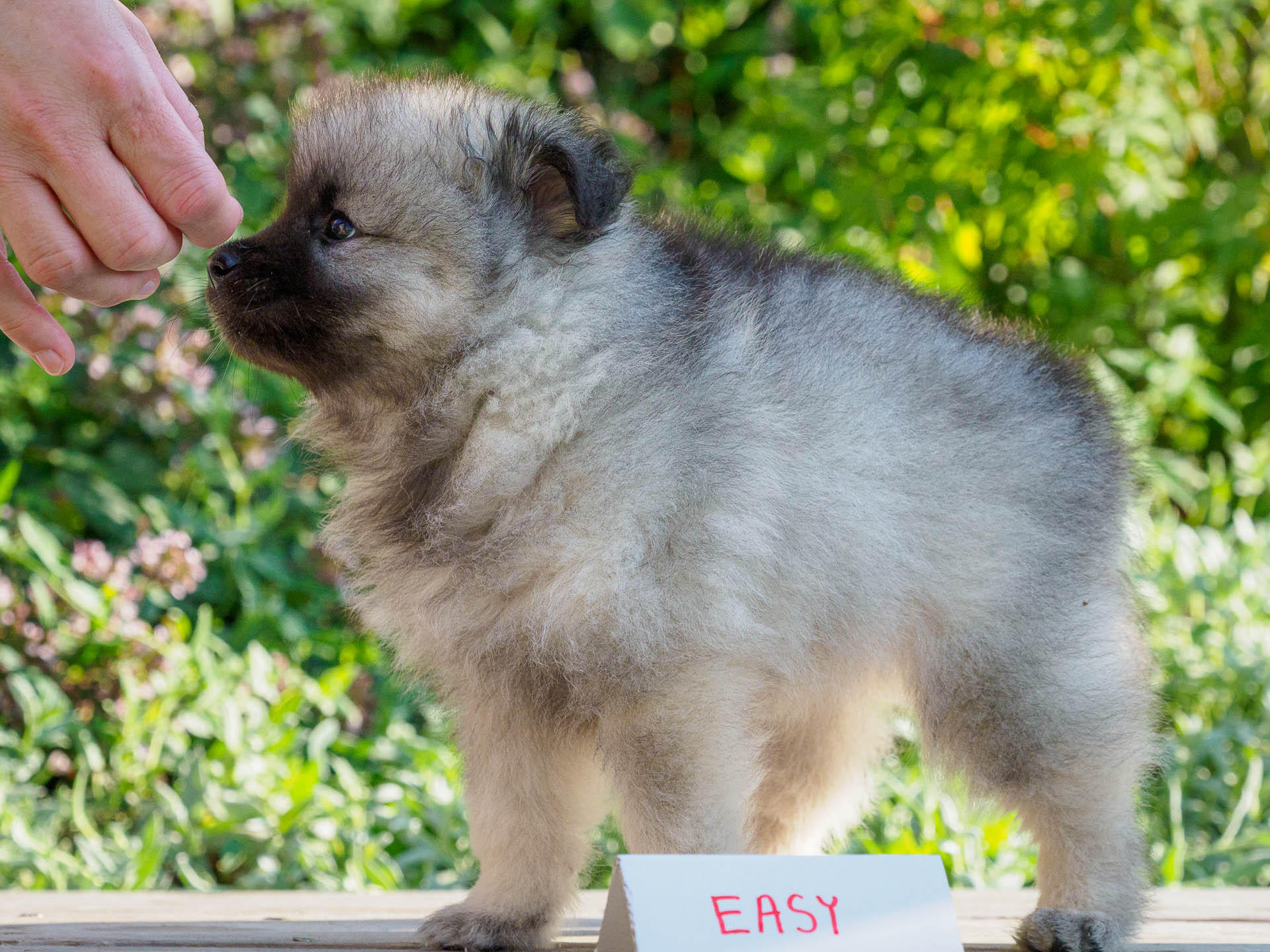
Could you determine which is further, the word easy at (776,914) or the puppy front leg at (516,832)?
the puppy front leg at (516,832)

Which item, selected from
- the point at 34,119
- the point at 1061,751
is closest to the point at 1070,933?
the point at 1061,751

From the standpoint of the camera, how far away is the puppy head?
7.43 feet

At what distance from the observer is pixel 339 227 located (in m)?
2.30

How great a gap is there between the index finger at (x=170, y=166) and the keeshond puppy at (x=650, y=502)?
0.29 metres

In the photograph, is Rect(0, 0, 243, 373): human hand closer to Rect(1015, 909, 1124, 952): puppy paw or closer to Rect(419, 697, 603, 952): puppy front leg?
Rect(419, 697, 603, 952): puppy front leg

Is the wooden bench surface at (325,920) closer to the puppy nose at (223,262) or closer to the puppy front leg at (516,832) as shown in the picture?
the puppy front leg at (516,832)

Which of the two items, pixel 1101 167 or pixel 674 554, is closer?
pixel 674 554

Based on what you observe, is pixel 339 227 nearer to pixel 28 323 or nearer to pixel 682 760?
pixel 28 323

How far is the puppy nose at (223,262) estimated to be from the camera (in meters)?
2.29

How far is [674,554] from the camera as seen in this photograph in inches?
84.5

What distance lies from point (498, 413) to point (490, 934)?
3.43ft

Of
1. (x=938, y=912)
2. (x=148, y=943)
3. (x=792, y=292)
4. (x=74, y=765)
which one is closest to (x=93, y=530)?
(x=74, y=765)

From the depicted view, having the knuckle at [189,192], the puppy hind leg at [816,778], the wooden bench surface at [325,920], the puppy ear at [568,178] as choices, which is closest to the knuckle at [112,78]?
the knuckle at [189,192]

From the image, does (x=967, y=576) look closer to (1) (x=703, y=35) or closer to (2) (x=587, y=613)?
(2) (x=587, y=613)
